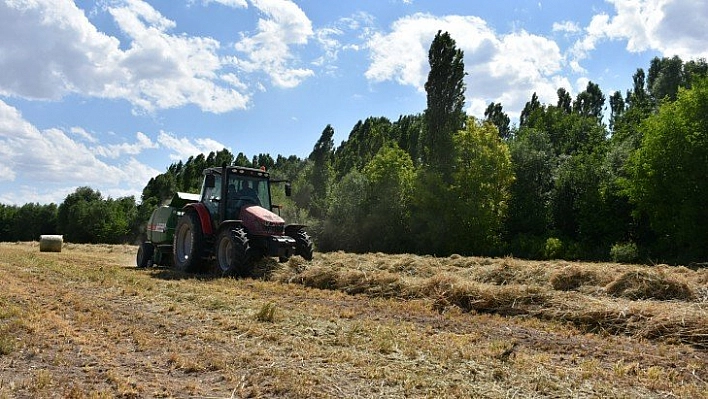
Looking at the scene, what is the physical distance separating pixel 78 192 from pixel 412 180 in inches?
2609

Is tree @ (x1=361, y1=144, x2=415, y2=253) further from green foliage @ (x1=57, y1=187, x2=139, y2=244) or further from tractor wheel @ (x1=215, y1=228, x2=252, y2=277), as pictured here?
green foliage @ (x1=57, y1=187, x2=139, y2=244)

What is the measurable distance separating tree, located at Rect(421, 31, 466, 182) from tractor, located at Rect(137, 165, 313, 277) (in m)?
20.4

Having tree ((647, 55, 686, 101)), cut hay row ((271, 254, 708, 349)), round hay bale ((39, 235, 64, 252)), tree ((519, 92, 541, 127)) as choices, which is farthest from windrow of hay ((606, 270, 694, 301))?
tree ((519, 92, 541, 127))

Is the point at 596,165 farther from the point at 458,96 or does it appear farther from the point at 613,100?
the point at 613,100

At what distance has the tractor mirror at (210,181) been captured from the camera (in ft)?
45.0

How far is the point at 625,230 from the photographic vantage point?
88.2ft

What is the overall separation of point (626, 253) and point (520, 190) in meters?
9.82

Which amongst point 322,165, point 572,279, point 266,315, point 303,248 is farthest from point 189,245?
point 322,165

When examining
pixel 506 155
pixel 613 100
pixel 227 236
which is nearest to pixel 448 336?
pixel 227 236

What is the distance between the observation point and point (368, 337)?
5.89m

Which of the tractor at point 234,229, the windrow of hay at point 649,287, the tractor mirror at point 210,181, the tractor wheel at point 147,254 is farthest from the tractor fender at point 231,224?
the windrow of hay at point 649,287

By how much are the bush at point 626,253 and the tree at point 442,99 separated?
12.1 meters

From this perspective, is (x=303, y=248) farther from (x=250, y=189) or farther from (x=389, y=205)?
(x=389, y=205)

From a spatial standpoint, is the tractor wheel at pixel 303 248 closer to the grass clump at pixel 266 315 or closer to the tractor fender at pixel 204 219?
the tractor fender at pixel 204 219
